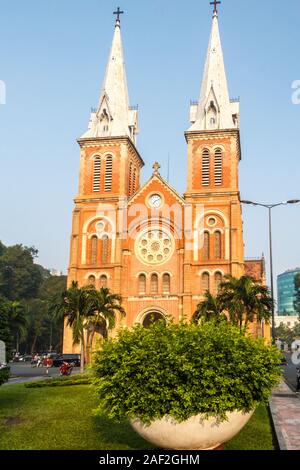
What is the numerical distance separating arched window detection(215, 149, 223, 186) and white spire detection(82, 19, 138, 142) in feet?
31.9

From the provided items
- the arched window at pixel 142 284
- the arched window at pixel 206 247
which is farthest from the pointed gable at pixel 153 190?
the arched window at pixel 142 284

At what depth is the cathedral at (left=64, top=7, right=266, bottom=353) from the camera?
47844mm

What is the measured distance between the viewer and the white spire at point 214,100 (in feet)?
171

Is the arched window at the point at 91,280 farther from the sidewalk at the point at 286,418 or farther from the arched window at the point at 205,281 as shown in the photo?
the sidewalk at the point at 286,418

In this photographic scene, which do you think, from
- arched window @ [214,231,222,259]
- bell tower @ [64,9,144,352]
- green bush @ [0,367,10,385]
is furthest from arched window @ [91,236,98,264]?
green bush @ [0,367,10,385]

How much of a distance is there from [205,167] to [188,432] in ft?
139

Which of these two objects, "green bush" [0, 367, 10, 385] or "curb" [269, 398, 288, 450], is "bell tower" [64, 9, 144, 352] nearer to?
"green bush" [0, 367, 10, 385]

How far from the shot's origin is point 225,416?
1009 centimetres

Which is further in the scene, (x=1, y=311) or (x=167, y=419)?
(x=1, y=311)

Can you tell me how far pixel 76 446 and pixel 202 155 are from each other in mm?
41584

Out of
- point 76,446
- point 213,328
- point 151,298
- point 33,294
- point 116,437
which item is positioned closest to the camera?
point 213,328

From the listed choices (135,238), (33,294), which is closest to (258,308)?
(135,238)

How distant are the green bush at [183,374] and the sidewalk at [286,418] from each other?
2.40 metres

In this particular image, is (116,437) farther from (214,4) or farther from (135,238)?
(214,4)
